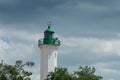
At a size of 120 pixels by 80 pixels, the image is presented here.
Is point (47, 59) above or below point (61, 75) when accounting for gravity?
above

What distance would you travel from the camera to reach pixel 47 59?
13062cm

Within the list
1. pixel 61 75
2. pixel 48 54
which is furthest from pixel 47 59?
pixel 61 75

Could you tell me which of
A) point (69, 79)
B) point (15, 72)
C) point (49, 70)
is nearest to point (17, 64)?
point (15, 72)

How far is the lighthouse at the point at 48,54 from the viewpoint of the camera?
13012cm

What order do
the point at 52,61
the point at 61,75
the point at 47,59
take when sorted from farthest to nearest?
1. the point at 52,61
2. the point at 47,59
3. the point at 61,75

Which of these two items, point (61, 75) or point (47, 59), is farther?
point (47, 59)

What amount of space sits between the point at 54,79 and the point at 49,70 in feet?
47.6

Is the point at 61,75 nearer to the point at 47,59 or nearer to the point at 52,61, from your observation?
the point at 47,59

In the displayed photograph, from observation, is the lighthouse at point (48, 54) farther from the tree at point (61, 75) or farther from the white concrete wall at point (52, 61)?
the tree at point (61, 75)

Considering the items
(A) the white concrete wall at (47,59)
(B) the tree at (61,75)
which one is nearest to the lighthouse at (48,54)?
(A) the white concrete wall at (47,59)

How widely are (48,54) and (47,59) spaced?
3.20 feet

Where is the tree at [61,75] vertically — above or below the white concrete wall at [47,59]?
below

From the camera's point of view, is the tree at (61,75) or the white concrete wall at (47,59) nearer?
the tree at (61,75)

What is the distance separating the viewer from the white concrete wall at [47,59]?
13012 centimetres
